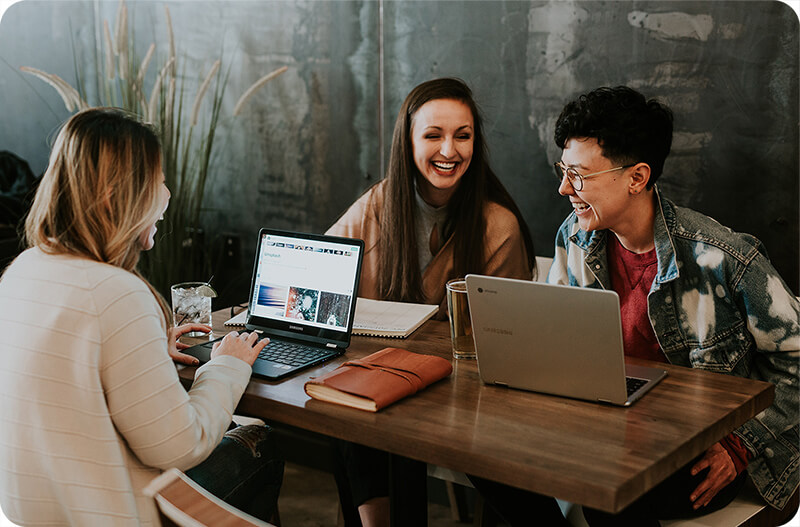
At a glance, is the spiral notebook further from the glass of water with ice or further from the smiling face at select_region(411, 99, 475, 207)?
the smiling face at select_region(411, 99, 475, 207)

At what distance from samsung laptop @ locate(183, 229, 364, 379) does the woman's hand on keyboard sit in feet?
0.20

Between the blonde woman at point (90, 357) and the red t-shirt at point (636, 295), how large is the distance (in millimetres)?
1002

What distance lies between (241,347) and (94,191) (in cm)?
46

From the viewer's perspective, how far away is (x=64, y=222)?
145 cm

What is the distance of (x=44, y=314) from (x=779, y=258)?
1943mm

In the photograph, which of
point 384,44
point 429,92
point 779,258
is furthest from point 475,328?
point 384,44

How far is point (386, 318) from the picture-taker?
2.07m

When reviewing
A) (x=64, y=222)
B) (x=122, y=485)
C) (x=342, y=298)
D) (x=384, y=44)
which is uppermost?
(x=384, y=44)

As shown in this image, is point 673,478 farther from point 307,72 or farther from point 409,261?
point 307,72

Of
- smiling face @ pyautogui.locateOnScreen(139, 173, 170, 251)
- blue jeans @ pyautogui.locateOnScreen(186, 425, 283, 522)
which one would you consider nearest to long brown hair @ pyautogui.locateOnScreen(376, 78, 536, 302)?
blue jeans @ pyautogui.locateOnScreen(186, 425, 283, 522)

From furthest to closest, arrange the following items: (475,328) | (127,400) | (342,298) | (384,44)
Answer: (384,44) < (342,298) < (475,328) < (127,400)

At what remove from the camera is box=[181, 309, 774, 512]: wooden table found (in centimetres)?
126

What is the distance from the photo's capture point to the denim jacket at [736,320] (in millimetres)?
1761

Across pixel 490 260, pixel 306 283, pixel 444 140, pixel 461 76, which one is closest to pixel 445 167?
pixel 444 140
